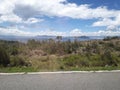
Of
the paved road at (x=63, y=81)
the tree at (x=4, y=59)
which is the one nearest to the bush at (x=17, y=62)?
the tree at (x=4, y=59)

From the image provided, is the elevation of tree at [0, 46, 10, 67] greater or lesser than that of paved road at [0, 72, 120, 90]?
greater

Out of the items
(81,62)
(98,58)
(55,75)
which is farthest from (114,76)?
(98,58)

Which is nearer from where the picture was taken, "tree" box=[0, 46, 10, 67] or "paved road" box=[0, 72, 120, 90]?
"paved road" box=[0, 72, 120, 90]

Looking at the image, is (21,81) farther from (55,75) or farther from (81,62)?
(81,62)

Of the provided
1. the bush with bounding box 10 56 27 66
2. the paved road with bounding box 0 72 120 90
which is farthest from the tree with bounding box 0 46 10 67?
the paved road with bounding box 0 72 120 90

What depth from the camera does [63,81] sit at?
24.8 feet

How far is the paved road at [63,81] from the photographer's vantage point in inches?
270

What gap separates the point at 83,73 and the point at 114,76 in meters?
1.19

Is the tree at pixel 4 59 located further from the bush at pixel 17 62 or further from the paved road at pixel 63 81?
the paved road at pixel 63 81

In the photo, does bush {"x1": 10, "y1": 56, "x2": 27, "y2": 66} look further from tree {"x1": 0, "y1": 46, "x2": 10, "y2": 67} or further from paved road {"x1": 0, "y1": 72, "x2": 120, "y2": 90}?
paved road {"x1": 0, "y1": 72, "x2": 120, "y2": 90}

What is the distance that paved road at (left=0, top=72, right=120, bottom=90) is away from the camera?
22.5 feet

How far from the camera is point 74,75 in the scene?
849cm

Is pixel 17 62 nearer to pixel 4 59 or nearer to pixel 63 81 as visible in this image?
pixel 4 59

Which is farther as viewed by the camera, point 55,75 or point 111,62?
point 111,62
